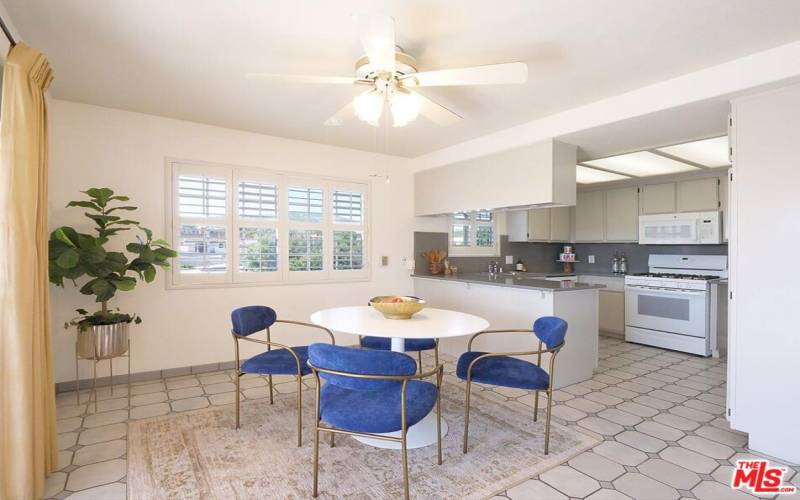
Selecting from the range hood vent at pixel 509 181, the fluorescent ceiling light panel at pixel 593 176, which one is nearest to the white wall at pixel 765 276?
the range hood vent at pixel 509 181

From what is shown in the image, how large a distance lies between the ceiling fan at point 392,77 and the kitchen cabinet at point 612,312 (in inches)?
159

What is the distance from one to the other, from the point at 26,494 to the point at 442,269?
4.17 meters

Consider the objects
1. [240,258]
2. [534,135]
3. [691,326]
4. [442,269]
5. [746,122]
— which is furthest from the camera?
[442,269]

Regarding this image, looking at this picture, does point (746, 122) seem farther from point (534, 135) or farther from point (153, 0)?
point (153, 0)

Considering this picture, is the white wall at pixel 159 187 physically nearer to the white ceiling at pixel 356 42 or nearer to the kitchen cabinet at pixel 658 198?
the white ceiling at pixel 356 42

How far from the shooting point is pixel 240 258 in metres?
4.04

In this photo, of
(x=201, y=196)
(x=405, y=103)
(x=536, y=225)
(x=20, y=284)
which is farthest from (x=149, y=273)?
(x=536, y=225)

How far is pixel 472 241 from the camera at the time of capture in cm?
555

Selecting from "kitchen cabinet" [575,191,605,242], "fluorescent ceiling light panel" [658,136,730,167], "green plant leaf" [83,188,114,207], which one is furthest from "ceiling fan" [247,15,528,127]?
"kitchen cabinet" [575,191,605,242]

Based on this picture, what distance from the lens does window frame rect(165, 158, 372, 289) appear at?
3730 mm

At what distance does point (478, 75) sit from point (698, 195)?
446 centimetres

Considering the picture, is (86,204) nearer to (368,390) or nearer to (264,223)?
(264,223)

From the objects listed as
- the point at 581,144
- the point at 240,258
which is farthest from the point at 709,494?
the point at 240,258

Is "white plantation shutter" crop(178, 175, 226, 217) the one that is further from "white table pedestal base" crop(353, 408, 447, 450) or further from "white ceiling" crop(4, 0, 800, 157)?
"white table pedestal base" crop(353, 408, 447, 450)
